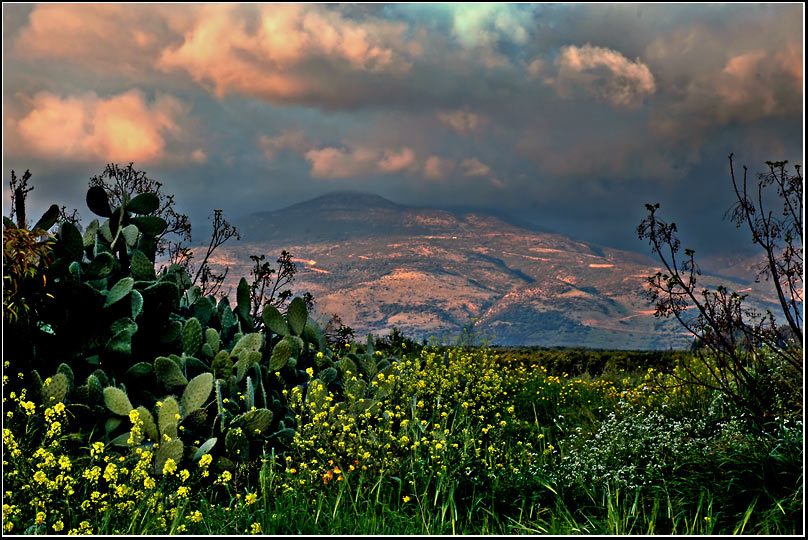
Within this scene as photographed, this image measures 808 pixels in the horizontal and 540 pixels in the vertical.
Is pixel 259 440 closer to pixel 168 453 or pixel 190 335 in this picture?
pixel 168 453

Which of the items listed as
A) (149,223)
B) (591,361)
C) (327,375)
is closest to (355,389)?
(327,375)

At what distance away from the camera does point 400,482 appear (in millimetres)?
4602

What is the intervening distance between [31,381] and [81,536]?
2308mm

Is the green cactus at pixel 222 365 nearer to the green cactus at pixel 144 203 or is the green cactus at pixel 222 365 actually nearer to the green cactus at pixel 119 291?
the green cactus at pixel 119 291

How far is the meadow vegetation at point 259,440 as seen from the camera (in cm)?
418

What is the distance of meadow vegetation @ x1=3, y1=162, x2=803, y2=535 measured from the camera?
4.18 meters

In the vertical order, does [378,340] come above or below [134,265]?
below

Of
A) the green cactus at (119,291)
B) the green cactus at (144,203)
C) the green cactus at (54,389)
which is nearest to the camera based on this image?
the green cactus at (54,389)

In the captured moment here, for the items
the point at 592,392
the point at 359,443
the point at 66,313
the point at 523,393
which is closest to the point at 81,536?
the point at 359,443

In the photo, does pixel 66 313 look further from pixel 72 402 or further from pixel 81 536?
pixel 81 536

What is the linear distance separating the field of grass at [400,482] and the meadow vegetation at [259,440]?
0.02 meters

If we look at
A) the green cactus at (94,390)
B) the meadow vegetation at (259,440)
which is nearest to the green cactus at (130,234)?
the meadow vegetation at (259,440)

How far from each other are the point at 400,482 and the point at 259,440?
163 centimetres

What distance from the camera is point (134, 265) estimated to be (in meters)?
6.09
